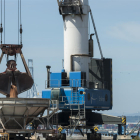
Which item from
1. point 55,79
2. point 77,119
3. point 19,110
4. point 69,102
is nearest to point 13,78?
point 19,110

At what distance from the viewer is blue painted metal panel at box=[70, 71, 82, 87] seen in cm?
7012

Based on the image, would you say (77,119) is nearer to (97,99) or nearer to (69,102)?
(69,102)

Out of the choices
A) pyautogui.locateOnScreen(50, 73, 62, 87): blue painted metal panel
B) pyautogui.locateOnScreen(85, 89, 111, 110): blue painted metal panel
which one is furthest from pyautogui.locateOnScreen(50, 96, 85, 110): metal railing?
pyautogui.locateOnScreen(50, 73, 62, 87): blue painted metal panel

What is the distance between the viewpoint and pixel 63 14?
73.5 m

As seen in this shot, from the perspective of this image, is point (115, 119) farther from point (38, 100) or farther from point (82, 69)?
point (38, 100)

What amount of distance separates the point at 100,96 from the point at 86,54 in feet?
23.1

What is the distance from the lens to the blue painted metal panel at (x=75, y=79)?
7012 centimetres

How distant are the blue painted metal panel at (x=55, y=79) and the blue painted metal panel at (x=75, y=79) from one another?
1970 mm

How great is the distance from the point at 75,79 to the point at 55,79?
329cm

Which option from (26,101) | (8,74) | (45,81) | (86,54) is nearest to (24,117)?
(26,101)

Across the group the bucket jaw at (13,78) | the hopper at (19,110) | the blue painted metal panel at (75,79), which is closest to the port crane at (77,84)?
the blue painted metal panel at (75,79)

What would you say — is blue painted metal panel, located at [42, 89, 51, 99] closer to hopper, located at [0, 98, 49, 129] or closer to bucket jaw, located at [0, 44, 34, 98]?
bucket jaw, located at [0, 44, 34, 98]

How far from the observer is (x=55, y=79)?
71.6 m

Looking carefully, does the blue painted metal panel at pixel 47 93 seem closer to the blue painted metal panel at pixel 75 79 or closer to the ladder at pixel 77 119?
the blue painted metal panel at pixel 75 79
